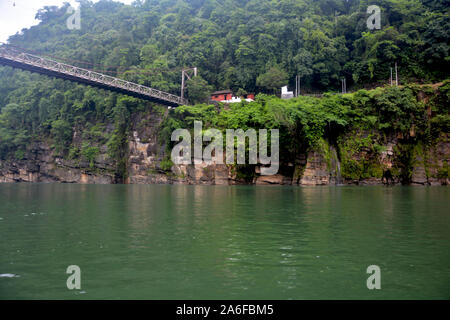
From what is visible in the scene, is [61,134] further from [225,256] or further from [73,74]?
[225,256]

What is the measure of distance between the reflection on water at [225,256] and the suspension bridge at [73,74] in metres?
24.9

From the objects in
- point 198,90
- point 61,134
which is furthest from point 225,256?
point 61,134

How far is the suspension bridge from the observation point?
31731mm

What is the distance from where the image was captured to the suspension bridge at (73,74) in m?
31.7

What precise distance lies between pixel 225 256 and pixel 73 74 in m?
33.4

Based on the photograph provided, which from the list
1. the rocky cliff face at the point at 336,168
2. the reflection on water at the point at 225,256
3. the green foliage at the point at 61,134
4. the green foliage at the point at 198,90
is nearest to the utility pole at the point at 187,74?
the green foliage at the point at 198,90

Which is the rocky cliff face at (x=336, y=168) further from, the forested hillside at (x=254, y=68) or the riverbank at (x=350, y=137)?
the forested hillside at (x=254, y=68)

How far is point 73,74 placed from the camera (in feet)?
116

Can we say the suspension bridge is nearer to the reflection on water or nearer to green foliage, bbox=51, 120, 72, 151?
green foliage, bbox=51, 120, 72, 151

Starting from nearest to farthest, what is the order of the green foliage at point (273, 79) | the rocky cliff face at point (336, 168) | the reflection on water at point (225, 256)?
the reflection on water at point (225, 256), the rocky cliff face at point (336, 168), the green foliage at point (273, 79)

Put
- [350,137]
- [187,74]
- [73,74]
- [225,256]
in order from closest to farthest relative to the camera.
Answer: [225,256], [73,74], [350,137], [187,74]

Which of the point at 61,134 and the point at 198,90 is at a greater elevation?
the point at 198,90

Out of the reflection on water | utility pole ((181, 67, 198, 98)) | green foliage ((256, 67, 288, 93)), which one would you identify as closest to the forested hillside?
green foliage ((256, 67, 288, 93))
